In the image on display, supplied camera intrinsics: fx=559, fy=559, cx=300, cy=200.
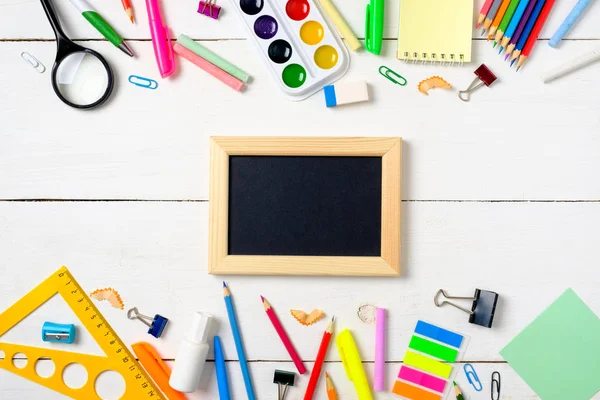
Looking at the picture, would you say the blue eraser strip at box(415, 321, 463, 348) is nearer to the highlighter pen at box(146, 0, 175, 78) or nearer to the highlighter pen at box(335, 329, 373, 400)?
the highlighter pen at box(335, 329, 373, 400)

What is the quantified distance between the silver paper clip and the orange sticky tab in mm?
696

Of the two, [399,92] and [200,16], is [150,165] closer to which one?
[200,16]

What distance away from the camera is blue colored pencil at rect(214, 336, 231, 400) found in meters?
0.81

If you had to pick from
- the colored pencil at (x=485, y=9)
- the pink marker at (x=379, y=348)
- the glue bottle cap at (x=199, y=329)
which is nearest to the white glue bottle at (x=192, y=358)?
the glue bottle cap at (x=199, y=329)

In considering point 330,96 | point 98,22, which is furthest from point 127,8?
point 330,96

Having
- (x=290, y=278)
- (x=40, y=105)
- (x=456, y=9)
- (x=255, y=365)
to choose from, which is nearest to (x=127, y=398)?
(x=255, y=365)

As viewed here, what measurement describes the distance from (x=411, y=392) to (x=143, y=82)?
1.97ft

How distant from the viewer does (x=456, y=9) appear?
2.62 ft

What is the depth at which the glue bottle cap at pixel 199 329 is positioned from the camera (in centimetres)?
80

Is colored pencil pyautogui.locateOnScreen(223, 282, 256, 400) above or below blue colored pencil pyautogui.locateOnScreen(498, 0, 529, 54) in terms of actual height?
below

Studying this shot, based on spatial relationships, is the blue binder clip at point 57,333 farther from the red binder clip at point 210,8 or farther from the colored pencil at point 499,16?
the colored pencil at point 499,16

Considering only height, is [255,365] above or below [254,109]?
below

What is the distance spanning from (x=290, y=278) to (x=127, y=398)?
0.30 meters

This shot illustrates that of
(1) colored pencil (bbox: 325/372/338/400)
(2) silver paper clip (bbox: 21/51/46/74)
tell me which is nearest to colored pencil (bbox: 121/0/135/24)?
(2) silver paper clip (bbox: 21/51/46/74)
